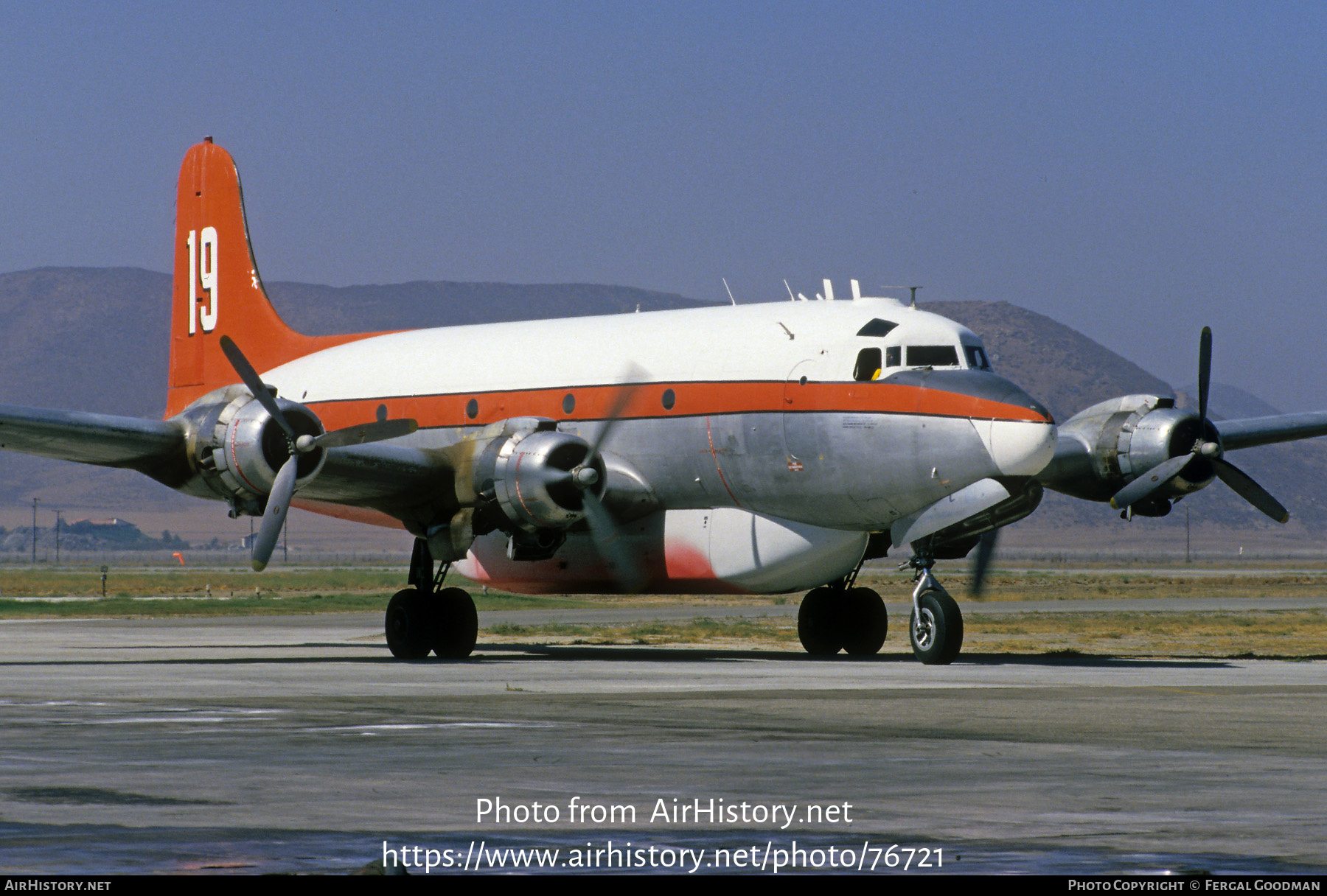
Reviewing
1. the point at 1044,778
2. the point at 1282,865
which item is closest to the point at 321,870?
the point at 1282,865

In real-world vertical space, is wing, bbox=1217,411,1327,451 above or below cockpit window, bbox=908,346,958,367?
below

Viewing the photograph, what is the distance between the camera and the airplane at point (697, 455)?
77.2ft

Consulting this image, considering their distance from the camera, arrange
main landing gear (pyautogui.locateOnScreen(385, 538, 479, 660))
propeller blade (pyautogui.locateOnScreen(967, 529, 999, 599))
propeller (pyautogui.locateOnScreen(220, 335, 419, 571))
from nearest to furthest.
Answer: propeller (pyautogui.locateOnScreen(220, 335, 419, 571)) < propeller blade (pyautogui.locateOnScreen(967, 529, 999, 599)) < main landing gear (pyautogui.locateOnScreen(385, 538, 479, 660))

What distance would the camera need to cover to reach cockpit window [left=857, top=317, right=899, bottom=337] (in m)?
24.5

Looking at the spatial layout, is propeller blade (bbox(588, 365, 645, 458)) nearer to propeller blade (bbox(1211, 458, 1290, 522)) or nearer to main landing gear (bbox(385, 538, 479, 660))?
main landing gear (bbox(385, 538, 479, 660))

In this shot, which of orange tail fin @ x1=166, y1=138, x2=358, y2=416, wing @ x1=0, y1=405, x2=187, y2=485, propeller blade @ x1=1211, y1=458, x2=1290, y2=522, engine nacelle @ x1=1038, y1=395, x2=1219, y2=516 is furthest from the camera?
orange tail fin @ x1=166, y1=138, x2=358, y2=416

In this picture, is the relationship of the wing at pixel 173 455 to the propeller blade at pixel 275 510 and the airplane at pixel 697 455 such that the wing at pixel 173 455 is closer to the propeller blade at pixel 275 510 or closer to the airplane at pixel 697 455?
the airplane at pixel 697 455

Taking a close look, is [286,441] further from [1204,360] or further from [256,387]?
[1204,360]

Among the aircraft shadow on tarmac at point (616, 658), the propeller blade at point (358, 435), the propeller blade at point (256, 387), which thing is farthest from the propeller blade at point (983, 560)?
the propeller blade at point (256, 387)

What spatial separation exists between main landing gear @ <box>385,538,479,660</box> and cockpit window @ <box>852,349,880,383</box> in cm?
649

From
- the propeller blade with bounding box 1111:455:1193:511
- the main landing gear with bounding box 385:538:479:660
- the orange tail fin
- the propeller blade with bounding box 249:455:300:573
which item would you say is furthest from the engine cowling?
the orange tail fin

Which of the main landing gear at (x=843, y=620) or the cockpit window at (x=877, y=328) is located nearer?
the cockpit window at (x=877, y=328)

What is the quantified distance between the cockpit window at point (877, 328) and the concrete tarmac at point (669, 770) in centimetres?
502
